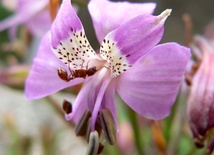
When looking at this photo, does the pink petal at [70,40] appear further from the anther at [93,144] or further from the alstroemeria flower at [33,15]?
the alstroemeria flower at [33,15]

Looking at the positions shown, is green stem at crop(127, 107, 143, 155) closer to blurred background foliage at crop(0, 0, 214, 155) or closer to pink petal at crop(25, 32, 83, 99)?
blurred background foliage at crop(0, 0, 214, 155)

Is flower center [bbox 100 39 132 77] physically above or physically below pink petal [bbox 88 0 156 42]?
below

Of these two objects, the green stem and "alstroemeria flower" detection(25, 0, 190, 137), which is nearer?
"alstroemeria flower" detection(25, 0, 190, 137)

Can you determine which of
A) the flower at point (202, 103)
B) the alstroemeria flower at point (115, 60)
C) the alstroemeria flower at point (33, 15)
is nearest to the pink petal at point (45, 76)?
the alstroemeria flower at point (115, 60)

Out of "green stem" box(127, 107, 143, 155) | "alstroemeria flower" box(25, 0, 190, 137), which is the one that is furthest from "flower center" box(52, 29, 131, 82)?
"green stem" box(127, 107, 143, 155)

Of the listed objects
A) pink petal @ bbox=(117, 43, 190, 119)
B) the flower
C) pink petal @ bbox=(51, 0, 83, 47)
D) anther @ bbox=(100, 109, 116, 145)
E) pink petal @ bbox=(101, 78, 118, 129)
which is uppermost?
pink petal @ bbox=(51, 0, 83, 47)

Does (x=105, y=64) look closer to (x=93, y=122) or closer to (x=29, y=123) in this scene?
(x=93, y=122)

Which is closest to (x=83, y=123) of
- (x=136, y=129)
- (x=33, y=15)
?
(x=136, y=129)

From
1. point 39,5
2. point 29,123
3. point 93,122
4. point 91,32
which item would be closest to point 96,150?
point 93,122
